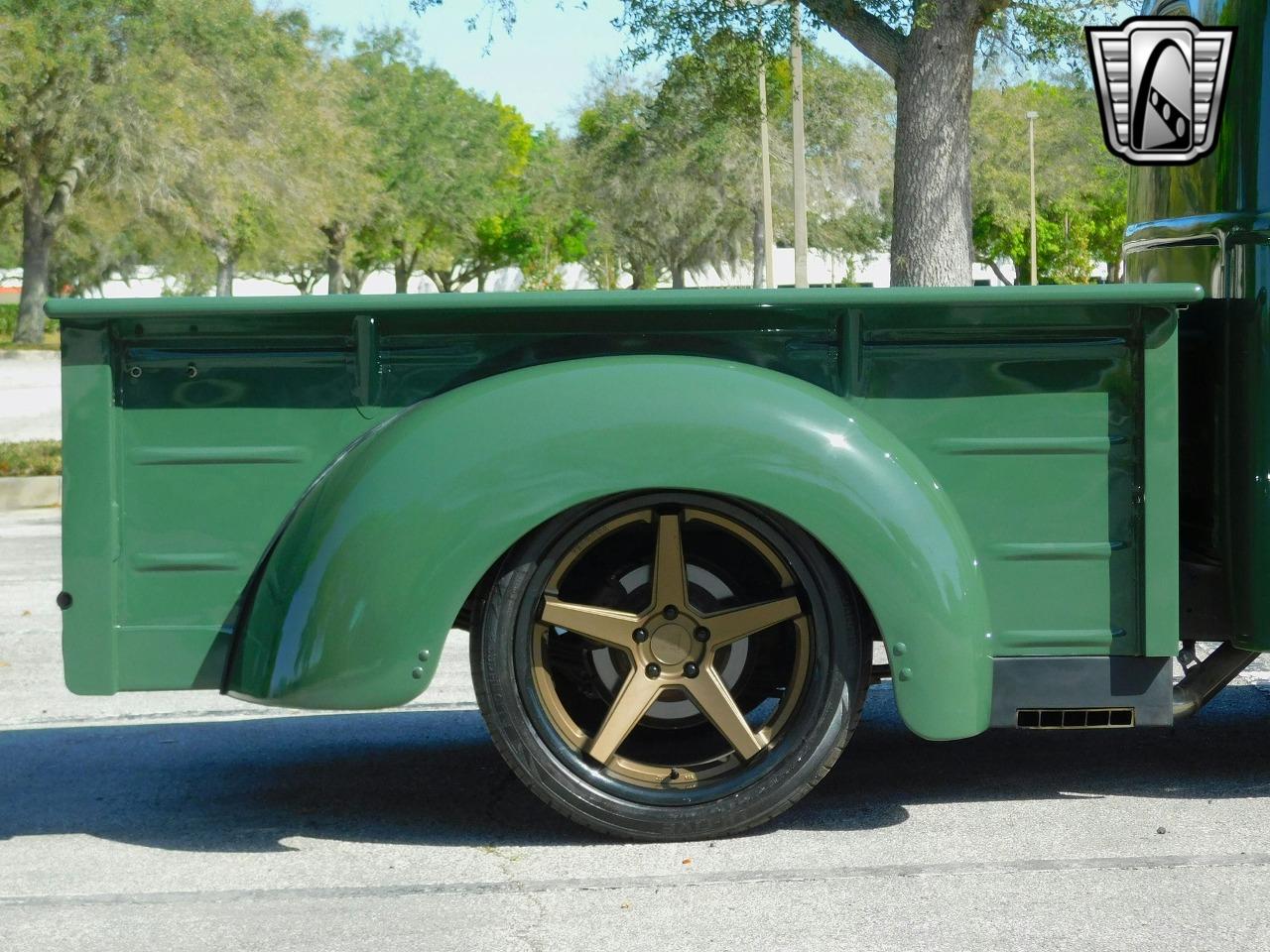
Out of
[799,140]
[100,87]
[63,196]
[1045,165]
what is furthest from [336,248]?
[799,140]

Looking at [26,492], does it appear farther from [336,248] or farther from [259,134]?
[336,248]

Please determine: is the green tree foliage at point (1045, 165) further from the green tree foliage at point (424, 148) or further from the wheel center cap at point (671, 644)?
the wheel center cap at point (671, 644)

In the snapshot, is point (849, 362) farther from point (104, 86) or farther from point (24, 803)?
point (104, 86)

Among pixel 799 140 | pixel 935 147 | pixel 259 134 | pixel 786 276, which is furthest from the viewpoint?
pixel 786 276

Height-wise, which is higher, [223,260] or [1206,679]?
[223,260]

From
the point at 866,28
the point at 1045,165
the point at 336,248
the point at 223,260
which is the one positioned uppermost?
the point at 1045,165

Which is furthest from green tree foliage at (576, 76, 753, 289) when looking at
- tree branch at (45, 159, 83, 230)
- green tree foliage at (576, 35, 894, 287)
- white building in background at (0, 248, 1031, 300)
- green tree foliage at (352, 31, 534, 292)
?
tree branch at (45, 159, 83, 230)

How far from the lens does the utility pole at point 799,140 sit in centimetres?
1645

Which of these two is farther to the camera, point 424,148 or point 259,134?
point 424,148

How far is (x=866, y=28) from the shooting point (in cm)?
1480

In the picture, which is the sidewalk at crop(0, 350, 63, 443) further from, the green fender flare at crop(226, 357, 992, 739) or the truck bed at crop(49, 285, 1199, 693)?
the green fender flare at crop(226, 357, 992, 739)

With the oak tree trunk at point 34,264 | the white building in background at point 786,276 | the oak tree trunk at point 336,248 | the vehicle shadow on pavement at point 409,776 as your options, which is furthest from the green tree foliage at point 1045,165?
the vehicle shadow on pavement at point 409,776

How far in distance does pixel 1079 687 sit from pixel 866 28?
39.7 feet

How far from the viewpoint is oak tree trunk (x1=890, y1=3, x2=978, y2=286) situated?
14.4 metres
